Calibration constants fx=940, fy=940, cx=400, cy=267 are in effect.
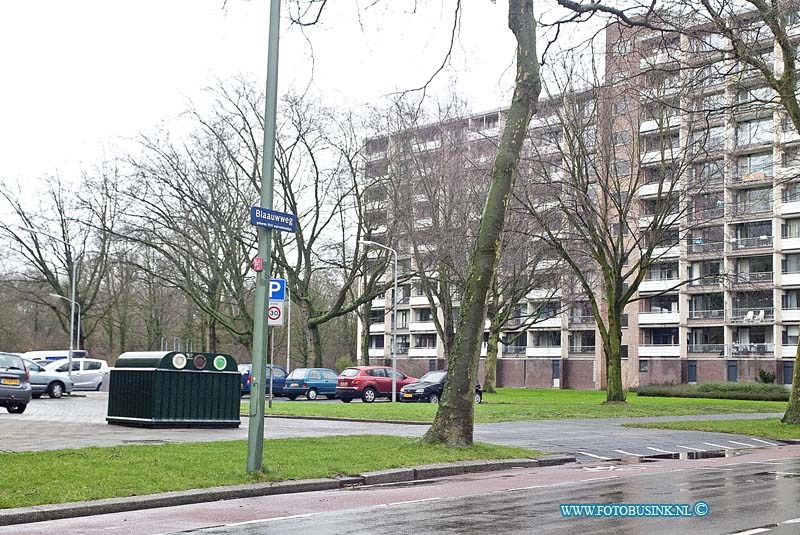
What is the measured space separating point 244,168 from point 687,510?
3913 cm

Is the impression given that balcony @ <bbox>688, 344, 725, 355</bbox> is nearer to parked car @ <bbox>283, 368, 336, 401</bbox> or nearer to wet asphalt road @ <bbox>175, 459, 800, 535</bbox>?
parked car @ <bbox>283, 368, 336, 401</bbox>

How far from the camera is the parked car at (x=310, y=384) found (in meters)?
45.2

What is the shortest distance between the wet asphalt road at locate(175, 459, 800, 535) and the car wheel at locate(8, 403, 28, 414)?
18729 millimetres

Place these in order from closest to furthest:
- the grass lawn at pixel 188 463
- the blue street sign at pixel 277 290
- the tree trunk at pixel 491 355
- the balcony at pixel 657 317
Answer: the grass lawn at pixel 188 463 → the blue street sign at pixel 277 290 → the tree trunk at pixel 491 355 → the balcony at pixel 657 317

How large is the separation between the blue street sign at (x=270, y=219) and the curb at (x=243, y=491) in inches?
139

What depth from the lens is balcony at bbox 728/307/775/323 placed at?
6912 cm

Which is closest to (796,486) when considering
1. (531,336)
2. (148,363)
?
(148,363)

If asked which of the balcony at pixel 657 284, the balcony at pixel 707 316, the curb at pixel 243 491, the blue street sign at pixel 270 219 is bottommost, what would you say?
the curb at pixel 243 491

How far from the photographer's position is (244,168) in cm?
4681

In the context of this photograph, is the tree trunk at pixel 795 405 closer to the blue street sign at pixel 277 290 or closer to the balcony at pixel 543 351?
the blue street sign at pixel 277 290

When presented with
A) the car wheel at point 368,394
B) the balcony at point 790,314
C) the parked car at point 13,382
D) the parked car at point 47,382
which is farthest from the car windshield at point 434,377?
the balcony at point 790,314

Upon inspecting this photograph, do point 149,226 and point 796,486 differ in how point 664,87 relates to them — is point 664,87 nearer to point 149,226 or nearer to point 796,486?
point 796,486

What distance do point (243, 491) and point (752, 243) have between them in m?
64.6

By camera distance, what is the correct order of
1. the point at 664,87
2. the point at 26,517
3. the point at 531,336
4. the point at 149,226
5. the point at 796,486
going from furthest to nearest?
the point at 531,336 → the point at 149,226 → the point at 664,87 → the point at 796,486 → the point at 26,517
